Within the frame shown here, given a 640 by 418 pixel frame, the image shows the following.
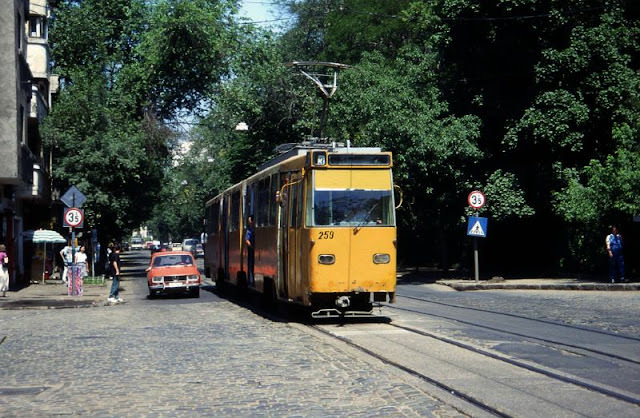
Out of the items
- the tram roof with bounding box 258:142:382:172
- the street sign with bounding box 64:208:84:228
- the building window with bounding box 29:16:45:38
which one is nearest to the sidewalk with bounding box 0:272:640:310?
the street sign with bounding box 64:208:84:228

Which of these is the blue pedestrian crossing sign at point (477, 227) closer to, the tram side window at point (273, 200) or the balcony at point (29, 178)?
the tram side window at point (273, 200)

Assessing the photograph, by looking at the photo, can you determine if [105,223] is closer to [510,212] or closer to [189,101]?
[189,101]

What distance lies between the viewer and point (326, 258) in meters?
18.3

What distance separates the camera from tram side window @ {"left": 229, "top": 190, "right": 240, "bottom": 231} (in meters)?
27.4

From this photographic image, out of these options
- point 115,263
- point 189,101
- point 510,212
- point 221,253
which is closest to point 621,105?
point 510,212

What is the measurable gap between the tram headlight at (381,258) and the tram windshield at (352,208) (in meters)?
0.59

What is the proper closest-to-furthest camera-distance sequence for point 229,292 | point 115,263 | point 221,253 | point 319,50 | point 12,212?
point 115,263, point 221,253, point 229,292, point 12,212, point 319,50

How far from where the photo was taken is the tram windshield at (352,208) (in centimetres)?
1847

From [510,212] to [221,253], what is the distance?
10928 millimetres

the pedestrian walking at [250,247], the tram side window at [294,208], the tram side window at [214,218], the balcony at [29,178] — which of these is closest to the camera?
the tram side window at [294,208]

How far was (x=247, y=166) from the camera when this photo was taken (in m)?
58.9

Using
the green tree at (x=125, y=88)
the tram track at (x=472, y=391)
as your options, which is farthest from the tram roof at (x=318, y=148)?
the green tree at (x=125, y=88)

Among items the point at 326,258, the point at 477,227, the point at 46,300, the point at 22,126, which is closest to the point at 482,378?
the point at 326,258

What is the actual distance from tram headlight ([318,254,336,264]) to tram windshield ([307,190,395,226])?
590 mm
